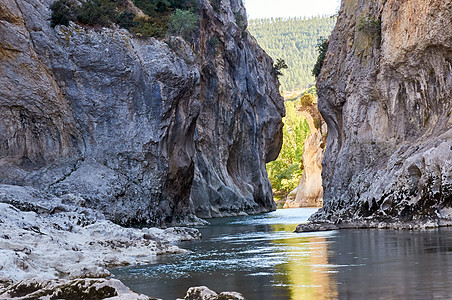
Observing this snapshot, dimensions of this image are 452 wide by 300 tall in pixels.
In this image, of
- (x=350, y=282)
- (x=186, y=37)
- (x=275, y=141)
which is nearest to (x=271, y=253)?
(x=350, y=282)

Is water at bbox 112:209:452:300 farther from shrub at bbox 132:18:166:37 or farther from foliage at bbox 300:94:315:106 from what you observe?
foliage at bbox 300:94:315:106

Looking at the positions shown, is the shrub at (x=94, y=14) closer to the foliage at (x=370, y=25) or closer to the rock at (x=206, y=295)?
the foliage at (x=370, y=25)

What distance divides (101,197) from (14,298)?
77.7ft

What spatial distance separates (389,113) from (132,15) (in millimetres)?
19065

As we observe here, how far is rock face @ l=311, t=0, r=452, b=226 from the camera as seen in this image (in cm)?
2353

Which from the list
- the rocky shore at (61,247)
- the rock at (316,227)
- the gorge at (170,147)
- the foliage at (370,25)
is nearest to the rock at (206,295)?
the rocky shore at (61,247)

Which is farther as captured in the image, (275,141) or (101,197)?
(275,141)

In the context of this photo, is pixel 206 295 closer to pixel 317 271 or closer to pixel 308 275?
pixel 308 275

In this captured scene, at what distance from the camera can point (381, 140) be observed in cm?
3006

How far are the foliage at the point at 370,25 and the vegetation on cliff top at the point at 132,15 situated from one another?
1377 cm

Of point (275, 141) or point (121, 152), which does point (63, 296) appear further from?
point (275, 141)

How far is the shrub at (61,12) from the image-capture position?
34.5m

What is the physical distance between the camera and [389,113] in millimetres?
30125

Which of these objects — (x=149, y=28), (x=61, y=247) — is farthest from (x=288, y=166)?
(x=61, y=247)
